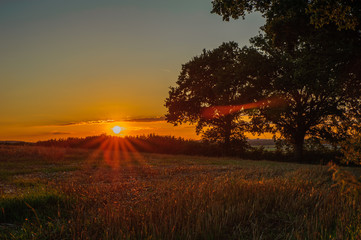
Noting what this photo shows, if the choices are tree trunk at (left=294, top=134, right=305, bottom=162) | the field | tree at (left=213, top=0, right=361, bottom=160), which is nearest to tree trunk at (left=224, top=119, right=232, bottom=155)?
tree at (left=213, top=0, right=361, bottom=160)

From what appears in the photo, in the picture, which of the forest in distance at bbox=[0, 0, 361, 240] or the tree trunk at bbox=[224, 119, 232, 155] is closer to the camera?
the forest in distance at bbox=[0, 0, 361, 240]

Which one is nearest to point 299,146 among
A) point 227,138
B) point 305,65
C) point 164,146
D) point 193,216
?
point 227,138

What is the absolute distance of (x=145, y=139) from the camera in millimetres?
34344

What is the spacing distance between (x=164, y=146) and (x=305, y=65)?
1921cm

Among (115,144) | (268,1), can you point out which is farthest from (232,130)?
(268,1)

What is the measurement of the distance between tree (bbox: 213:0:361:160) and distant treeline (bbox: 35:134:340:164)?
4175mm

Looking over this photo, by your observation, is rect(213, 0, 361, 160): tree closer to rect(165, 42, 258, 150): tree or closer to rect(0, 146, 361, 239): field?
rect(165, 42, 258, 150): tree

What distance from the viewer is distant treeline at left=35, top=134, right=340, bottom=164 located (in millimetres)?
31016

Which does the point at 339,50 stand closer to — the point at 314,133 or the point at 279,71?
the point at 279,71

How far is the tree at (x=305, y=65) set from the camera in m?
13.9

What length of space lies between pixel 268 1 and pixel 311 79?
857 centimetres

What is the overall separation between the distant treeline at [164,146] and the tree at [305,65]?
4175mm

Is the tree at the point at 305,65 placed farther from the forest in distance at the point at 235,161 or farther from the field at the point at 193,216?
the field at the point at 193,216

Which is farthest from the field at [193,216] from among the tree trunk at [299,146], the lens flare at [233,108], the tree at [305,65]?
the tree trunk at [299,146]
